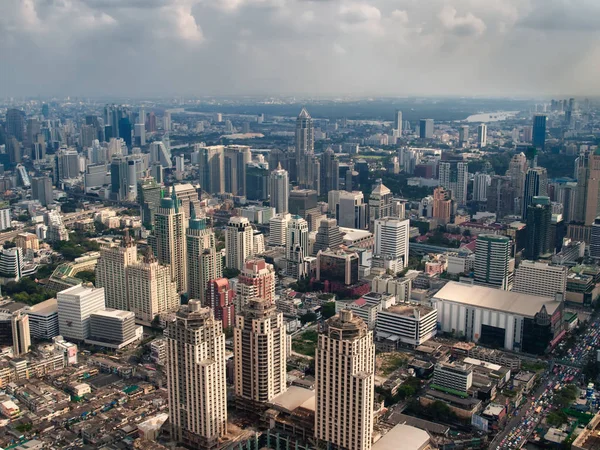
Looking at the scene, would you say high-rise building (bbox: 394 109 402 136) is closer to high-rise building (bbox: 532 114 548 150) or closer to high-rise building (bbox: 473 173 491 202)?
high-rise building (bbox: 532 114 548 150)

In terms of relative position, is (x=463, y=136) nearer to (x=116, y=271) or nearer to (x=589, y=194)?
(x=589, y=194)

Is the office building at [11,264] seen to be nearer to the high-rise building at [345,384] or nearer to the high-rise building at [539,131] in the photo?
the high-rise building at [345,384]

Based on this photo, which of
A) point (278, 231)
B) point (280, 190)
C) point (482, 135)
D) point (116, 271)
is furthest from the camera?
point (482, 135)

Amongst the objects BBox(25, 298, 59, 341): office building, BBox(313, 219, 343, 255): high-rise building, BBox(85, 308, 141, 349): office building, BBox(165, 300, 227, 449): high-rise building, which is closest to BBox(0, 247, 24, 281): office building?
BBox(25, 298, 59, 341): office building

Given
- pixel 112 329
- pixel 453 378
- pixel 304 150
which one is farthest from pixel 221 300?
pixel 304 150

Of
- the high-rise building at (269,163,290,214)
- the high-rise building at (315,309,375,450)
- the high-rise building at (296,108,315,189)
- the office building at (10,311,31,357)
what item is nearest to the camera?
the high-rise building at (315,309,375,450)

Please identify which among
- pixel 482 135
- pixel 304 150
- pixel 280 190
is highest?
pixel 482 135

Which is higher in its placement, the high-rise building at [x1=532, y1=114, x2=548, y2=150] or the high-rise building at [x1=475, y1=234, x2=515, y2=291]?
the high-rise building at [x1=532, y1=114, x2=548, y2=150]
